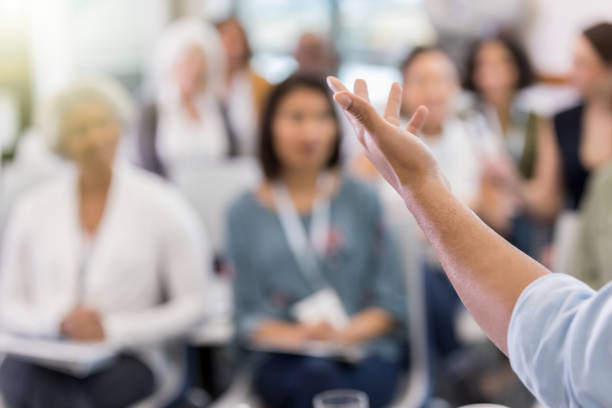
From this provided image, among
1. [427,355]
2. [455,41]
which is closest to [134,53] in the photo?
[455,41]

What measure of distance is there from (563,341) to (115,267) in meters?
1.72

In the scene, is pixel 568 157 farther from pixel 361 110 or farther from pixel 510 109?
pixel 361 110

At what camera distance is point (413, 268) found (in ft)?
7.52

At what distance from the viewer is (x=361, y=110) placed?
0.79 m

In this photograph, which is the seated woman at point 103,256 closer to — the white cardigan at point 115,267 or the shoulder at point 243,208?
the white cardigan at point 115,267

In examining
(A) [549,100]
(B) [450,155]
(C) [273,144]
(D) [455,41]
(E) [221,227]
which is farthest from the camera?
(D) [455,41]

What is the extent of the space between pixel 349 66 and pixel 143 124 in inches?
131

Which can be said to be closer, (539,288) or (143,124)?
(539,288)

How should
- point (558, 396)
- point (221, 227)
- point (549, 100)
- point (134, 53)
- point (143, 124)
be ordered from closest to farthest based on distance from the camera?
point (558, 396), point (221, 227), point (143, 124), point (549, 100), point (134, 53)

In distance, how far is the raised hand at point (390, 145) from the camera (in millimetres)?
799

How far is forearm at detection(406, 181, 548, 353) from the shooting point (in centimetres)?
80

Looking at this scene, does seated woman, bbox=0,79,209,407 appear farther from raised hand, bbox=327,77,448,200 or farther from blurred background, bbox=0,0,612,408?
raised hand, bbox=327,77,448,200

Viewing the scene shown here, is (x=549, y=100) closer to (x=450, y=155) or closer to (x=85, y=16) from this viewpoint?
(x=450, y=155)

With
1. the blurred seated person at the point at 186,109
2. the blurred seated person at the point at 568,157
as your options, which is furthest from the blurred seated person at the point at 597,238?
the blurred seated person at the point at 186,109
